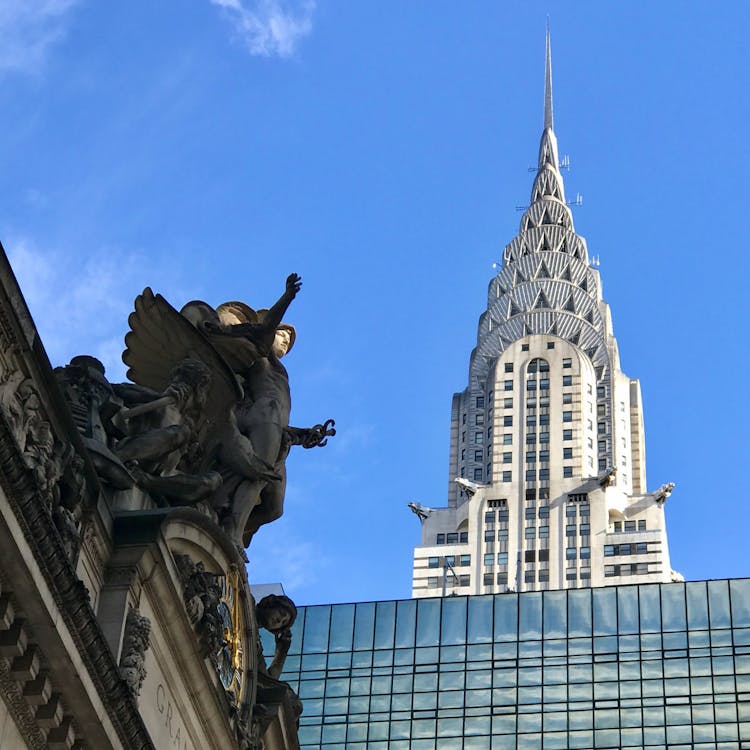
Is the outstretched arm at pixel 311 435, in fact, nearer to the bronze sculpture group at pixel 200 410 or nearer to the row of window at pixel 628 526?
the bronze sculpture group at pixel 200 410

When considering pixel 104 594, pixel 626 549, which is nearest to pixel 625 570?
pixel 626 549

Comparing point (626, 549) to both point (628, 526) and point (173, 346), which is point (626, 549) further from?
point (173, 346)

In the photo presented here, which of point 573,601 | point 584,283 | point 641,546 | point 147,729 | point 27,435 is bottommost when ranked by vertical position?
point 147,729

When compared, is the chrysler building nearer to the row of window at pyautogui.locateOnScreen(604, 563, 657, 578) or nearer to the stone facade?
the row of window at pyautogui.locateOnScreen(604, 563, 657, 578)

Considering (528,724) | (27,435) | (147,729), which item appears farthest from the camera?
(528,724)

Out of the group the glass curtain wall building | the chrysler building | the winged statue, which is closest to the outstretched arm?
the winged statue

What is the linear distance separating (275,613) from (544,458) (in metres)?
118

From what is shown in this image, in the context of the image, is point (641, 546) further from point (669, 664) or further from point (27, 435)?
point (27, 435)

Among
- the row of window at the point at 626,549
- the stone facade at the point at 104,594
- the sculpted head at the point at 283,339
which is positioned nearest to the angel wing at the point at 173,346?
the stone facade at the point at 104,594

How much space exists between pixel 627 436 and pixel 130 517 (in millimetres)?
130069

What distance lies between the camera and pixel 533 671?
249 feet

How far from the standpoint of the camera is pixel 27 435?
887 inches

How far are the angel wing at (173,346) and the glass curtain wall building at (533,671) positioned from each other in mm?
45529

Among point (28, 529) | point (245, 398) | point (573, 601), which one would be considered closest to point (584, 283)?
point (573, 601)
